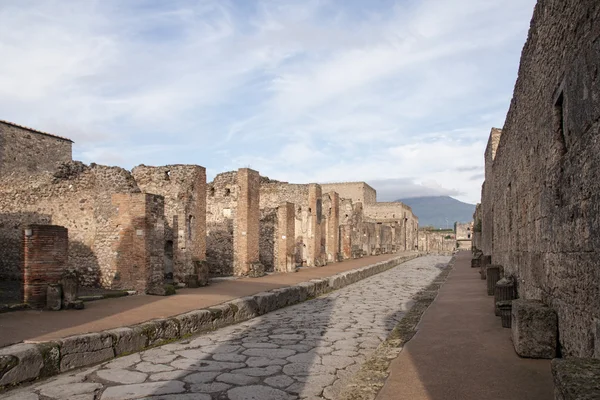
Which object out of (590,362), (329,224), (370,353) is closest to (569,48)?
(590,362)

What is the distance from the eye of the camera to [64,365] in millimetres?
4984

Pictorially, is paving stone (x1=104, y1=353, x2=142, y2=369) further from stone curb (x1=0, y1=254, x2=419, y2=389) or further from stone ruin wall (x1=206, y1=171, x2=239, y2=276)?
stone ruin wall (x1=206, y1=171, x2=239, y2=276)

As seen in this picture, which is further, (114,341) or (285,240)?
(285,240)

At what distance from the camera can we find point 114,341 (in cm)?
557

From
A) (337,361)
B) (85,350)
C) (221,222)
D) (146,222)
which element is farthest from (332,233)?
(85,350)

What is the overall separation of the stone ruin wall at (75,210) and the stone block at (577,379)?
10.2 meters

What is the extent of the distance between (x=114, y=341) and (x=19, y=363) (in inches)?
46.9

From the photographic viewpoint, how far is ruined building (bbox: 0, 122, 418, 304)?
9984 millimetres

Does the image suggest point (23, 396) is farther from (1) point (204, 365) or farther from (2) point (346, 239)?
(2) point (346, 239)

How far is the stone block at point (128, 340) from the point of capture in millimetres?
5594

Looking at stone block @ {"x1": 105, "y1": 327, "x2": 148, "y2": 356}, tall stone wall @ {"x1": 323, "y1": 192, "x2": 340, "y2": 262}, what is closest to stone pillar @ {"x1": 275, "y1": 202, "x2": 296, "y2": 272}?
tall stone wall @ {"x1": 323, "y1": 192, "x2": 340, "y2": 262}

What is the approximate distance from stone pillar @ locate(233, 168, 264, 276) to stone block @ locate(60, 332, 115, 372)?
862cm

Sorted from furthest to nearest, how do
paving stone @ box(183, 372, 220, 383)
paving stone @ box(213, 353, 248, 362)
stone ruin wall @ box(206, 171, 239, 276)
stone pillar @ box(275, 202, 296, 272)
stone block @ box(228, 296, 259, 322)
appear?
1. stone ruin wall @ box(206, 171, 239, 276)
2. stone pillar @ box(275, 202, 296, 272)
3. stone block @ box(228, 296, 259, 322)
4. paving stone @ box(213, 353, 248, 362)
5. paving stone @ box(183, 372, 220, 383)

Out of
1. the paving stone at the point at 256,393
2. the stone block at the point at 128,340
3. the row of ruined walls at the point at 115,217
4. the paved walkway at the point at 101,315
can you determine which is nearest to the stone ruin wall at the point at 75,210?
the row of ruined walls at the point at 115,217
